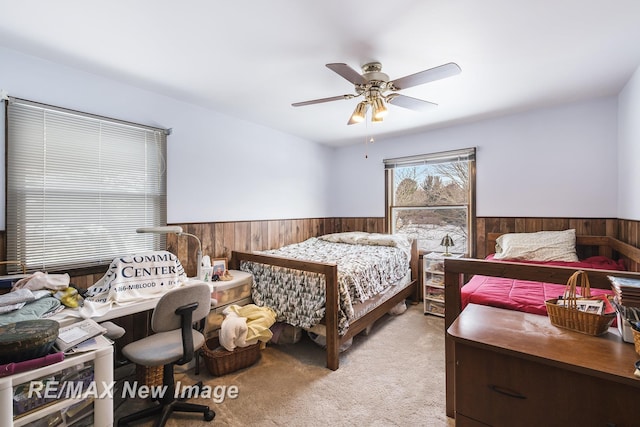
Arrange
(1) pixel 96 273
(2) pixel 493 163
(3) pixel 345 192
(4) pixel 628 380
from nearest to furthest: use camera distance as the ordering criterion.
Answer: (4) pixel 628 380
(1) pixel 96 273
(2) pixel 493 163
(3) pixel 345 192

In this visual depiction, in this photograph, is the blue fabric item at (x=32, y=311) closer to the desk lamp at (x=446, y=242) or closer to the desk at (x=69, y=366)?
the desk at (x=69, y=366)

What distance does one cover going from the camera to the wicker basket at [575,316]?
1152 millimetres

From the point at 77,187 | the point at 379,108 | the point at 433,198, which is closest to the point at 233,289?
the point at 77,187

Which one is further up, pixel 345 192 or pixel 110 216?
pixel 345 192

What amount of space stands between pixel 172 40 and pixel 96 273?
1.85 m

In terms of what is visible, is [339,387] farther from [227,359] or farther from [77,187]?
[77,187]

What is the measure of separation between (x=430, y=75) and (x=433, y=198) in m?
2.48

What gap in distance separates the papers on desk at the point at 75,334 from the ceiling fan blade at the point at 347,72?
1945 mm

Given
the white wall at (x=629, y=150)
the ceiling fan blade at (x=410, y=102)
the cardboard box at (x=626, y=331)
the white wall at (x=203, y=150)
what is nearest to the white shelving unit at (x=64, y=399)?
the white wall at (x=203, y=150)

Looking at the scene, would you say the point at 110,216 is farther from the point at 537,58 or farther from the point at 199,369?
the point at 537,58

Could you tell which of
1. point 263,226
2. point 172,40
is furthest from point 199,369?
point 172,40

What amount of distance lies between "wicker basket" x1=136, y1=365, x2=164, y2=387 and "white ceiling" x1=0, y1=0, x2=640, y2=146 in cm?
222

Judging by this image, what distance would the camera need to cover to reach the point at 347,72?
1817 mm

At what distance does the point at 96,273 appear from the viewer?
7.30ft
